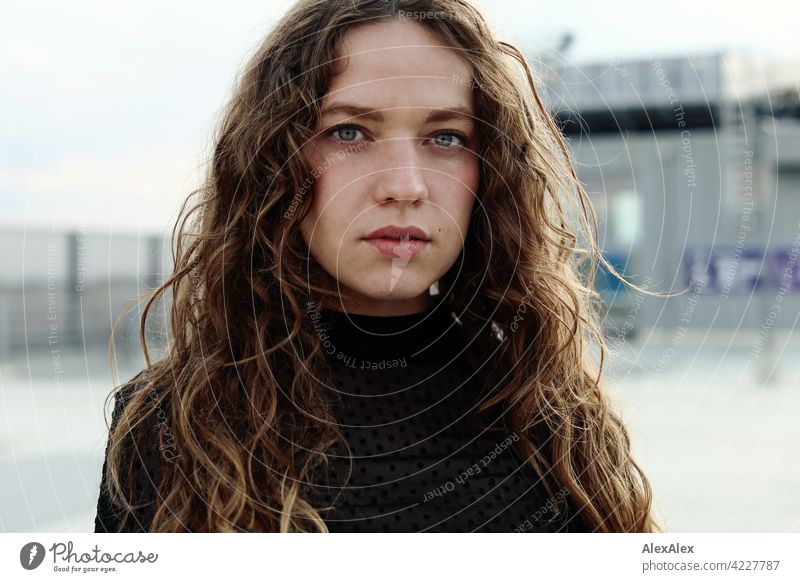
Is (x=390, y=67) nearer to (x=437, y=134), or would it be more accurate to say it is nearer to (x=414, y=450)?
(x=437, y=134)

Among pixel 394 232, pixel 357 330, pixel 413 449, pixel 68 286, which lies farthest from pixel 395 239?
pixel 68 286

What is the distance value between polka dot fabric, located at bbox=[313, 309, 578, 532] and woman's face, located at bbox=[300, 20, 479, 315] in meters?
0.07

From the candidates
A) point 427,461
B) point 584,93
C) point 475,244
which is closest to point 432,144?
point 475,244

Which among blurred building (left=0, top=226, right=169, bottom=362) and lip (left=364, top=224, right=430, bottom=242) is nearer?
lip (left=364, top=224, right=430, bottom=242)

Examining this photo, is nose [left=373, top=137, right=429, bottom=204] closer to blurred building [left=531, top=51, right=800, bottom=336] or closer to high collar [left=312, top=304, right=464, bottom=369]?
high collar [left=312, top=304, right=464, bottom=369]

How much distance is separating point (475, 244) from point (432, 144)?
190 mm

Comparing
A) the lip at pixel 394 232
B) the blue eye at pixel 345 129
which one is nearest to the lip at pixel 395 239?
the lip at pixel 394 232

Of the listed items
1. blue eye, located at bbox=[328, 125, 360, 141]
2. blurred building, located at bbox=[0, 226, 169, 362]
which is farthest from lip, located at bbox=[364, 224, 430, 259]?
blurred building, located at bbox=[0, 226, 169, 362]

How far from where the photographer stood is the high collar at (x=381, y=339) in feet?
2.80

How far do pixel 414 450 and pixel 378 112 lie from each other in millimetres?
353

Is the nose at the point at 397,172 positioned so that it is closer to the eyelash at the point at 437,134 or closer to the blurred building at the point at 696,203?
the eyelash at the point at 437,134

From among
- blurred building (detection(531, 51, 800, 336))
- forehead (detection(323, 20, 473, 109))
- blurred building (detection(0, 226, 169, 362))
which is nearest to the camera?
forehead (detection(323, 20, 473, 109))

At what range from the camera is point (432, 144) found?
815 mm

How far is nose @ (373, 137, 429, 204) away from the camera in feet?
2.59
